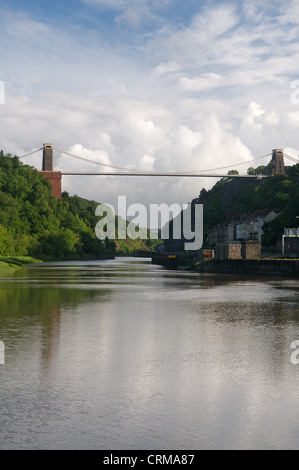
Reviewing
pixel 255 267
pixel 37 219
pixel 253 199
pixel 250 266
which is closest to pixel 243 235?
pixel 253 199

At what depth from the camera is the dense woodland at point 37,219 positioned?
381ft

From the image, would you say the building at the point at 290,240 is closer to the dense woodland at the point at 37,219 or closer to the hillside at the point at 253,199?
the hillside at the point at 253,199

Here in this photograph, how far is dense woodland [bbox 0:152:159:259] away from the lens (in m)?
116

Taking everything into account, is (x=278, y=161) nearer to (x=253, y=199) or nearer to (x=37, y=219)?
(x=253, y=199)

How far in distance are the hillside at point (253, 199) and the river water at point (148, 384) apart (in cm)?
7264

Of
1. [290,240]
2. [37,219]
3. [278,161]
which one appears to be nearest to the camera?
[290,240]

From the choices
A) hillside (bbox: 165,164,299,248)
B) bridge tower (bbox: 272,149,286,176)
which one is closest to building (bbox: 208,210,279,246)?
hillside (bbox: 165,164,299,248)

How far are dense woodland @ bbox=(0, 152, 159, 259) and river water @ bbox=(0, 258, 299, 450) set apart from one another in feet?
302

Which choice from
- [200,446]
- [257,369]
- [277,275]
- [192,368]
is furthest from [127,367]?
[277,275]

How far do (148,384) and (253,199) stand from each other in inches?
5503

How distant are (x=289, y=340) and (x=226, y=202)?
162659mm

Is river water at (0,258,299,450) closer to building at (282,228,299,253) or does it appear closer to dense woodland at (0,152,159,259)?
building at (282,228,299,253)

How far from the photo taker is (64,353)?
12250 mm

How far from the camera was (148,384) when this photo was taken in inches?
372
